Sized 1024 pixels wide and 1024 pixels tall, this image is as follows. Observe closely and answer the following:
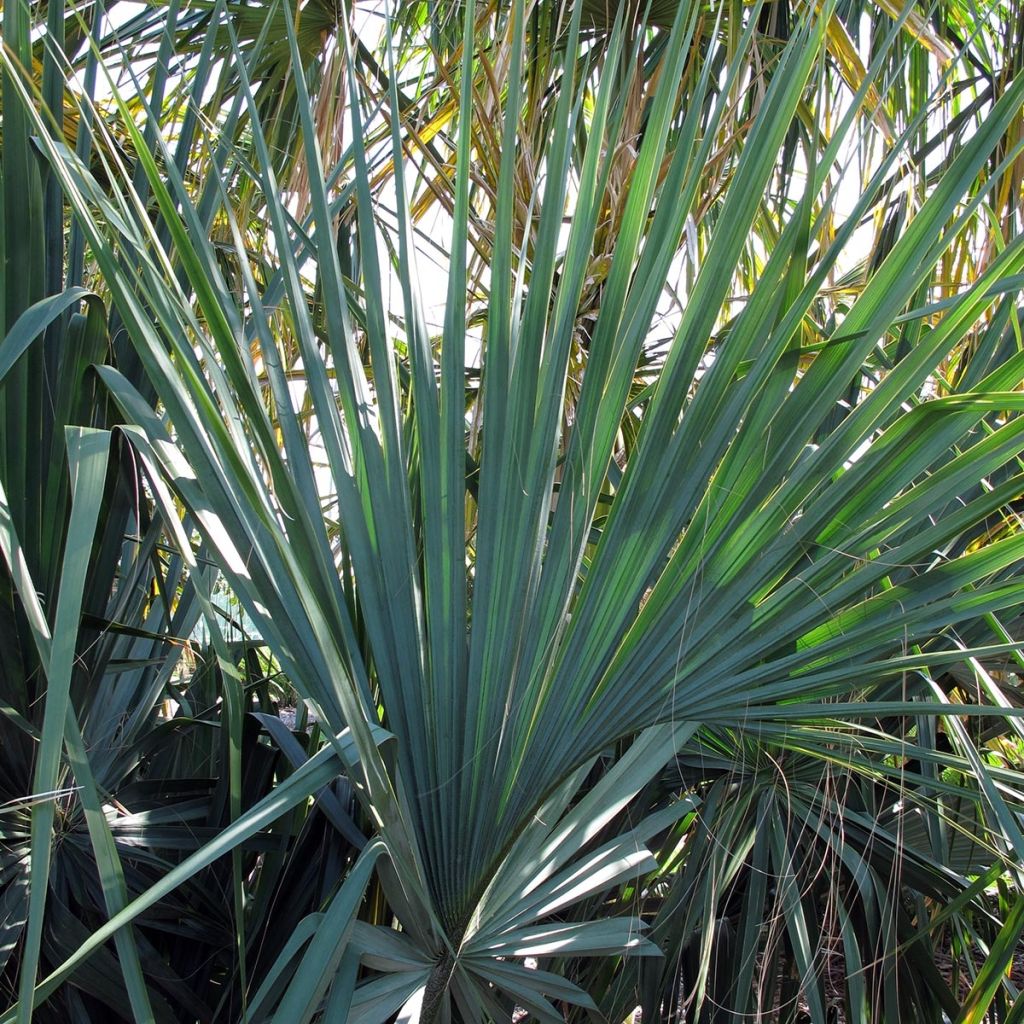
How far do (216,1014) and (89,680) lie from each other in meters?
0.38

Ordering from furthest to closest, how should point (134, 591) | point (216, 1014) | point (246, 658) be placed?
point (246, 658), point (134, 591), point (216, 1014)

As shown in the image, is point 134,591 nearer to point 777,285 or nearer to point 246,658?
point 246,658

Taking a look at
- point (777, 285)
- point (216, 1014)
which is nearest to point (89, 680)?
point (216, 1014)

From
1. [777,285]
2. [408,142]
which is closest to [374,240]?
[777,285]

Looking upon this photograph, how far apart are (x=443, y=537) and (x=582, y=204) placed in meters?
0.34

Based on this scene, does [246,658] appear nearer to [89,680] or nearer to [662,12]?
[89,680]

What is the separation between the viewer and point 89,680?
1.03 metres

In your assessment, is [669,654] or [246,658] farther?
[246,658]

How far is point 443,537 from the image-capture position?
2.95 ft

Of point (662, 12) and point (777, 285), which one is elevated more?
point (662, 12)

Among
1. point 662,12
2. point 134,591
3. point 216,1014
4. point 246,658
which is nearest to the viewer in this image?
point 216,1014

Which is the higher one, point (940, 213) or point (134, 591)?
point (940, 213)

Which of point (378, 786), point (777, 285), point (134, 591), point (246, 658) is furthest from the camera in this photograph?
point (246, 658)

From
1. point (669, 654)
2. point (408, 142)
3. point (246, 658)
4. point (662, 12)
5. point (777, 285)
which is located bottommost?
point (246, 658)
